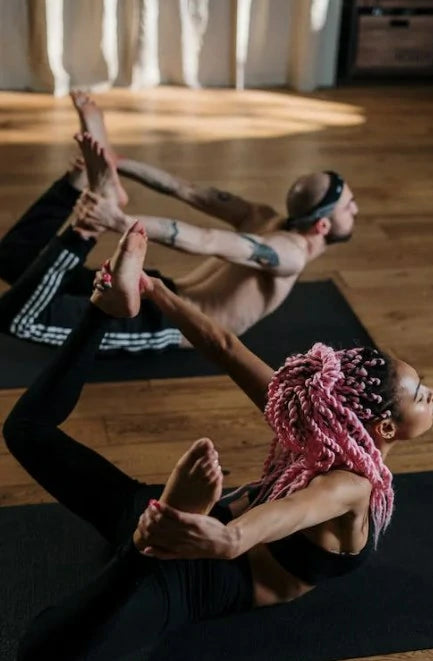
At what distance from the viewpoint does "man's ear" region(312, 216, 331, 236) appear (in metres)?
2.62

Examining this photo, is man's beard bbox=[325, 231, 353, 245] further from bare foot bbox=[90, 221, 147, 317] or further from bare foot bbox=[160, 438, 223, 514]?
bare foot bbox=[160, 438, 223, 514]

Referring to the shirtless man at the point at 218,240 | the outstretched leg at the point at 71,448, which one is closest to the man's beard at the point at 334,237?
the shirtless man at the point at 218,240

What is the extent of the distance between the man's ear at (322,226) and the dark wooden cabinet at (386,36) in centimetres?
258

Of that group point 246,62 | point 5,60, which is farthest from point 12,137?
point 246,62

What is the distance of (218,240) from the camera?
2.51 metres

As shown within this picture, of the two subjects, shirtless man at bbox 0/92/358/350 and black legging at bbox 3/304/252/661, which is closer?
black legging at bbox 3/304/252/661

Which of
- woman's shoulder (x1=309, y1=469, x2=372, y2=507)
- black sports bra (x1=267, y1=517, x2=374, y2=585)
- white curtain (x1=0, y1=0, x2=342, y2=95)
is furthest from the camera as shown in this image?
white curtain (x1=0, y1=0, x2=342, y2=95)

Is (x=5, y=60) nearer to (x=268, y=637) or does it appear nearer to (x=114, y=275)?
(x=114, y=275)

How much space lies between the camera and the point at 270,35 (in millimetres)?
4855

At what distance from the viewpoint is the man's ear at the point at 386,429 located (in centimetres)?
171

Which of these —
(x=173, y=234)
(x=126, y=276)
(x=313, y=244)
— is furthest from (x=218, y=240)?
(x=126, y=276)

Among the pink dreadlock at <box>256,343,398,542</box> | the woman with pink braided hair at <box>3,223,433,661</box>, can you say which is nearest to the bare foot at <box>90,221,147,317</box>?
the woman with pink braided hair at <box>3,223,433,661</box>

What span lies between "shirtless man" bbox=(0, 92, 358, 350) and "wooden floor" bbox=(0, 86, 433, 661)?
0.18 m

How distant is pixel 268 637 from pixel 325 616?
0.13 metres
